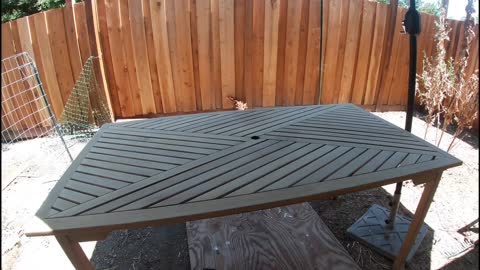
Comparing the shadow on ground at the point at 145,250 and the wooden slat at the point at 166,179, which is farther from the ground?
the wooden slat at the point at 166,179

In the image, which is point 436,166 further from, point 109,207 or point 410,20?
point 109,207

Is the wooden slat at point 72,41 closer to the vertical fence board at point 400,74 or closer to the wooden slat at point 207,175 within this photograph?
the wooden slat at point 207,175

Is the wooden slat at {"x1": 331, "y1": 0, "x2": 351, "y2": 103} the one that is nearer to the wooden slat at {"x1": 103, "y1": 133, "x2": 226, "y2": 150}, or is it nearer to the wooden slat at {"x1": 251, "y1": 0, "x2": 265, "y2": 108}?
the wooden slat at {"x1": 251, "y1": 0, "x2": 265, "y2": 108}

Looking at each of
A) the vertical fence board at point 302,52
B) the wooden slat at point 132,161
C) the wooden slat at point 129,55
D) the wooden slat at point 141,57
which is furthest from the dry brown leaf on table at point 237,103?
the wooden slat at point 132,161

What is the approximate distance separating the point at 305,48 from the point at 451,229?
245 centimetres

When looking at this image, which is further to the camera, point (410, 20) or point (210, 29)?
point (210, 29)

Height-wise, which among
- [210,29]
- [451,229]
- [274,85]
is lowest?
[451,229]

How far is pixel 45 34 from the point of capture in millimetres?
3213

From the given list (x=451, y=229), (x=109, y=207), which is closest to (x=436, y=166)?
(x=451, y=229)

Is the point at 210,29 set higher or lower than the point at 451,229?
higher

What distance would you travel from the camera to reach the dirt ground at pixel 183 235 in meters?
1.88

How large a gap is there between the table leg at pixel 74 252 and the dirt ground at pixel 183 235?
27.0 inches

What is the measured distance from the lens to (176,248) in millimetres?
2014

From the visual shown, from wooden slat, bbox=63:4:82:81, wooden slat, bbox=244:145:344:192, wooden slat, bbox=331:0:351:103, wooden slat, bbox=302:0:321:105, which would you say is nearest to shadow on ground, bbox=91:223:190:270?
wooden slat, bbox=244:145:344:192
